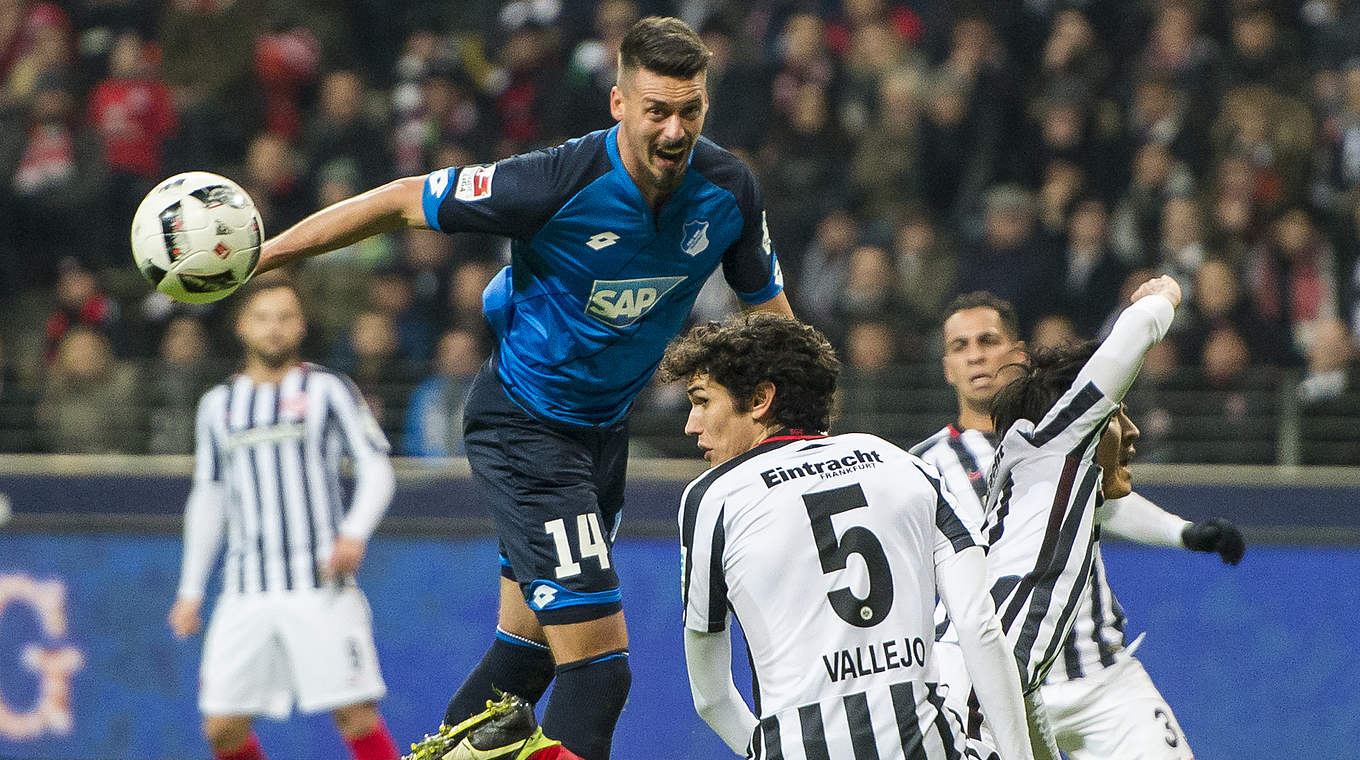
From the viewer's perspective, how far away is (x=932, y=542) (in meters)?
3.42

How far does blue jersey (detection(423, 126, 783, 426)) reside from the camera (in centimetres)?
411

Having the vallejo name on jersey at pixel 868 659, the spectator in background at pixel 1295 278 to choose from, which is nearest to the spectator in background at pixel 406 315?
the spectator in background at pixel 1295 278

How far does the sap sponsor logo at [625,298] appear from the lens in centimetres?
422

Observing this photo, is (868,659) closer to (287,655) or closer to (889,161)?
(287,655)

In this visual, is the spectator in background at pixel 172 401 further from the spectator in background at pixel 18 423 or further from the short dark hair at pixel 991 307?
the short dark hair at pixel 991 307

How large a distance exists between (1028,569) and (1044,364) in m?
0.55

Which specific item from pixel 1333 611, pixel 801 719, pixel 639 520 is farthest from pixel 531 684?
pixel 1333 611

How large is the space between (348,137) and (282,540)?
4040 millimetres

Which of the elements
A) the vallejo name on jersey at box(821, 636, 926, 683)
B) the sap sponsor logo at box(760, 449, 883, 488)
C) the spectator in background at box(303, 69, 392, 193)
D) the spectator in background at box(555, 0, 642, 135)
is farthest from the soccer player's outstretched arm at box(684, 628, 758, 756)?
the spectator in background at box(303, 69, 392, 193)

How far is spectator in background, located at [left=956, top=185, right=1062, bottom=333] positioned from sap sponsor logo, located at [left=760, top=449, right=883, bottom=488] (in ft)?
16.9

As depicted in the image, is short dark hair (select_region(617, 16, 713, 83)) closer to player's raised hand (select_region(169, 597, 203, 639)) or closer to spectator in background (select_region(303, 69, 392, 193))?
player's raised hand (select_region(169, 597, 203, 639))

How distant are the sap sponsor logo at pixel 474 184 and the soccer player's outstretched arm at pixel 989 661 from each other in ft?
5.25

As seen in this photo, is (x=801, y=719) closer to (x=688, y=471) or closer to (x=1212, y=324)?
(x=688, y=471)

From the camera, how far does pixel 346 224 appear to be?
3986 mm
